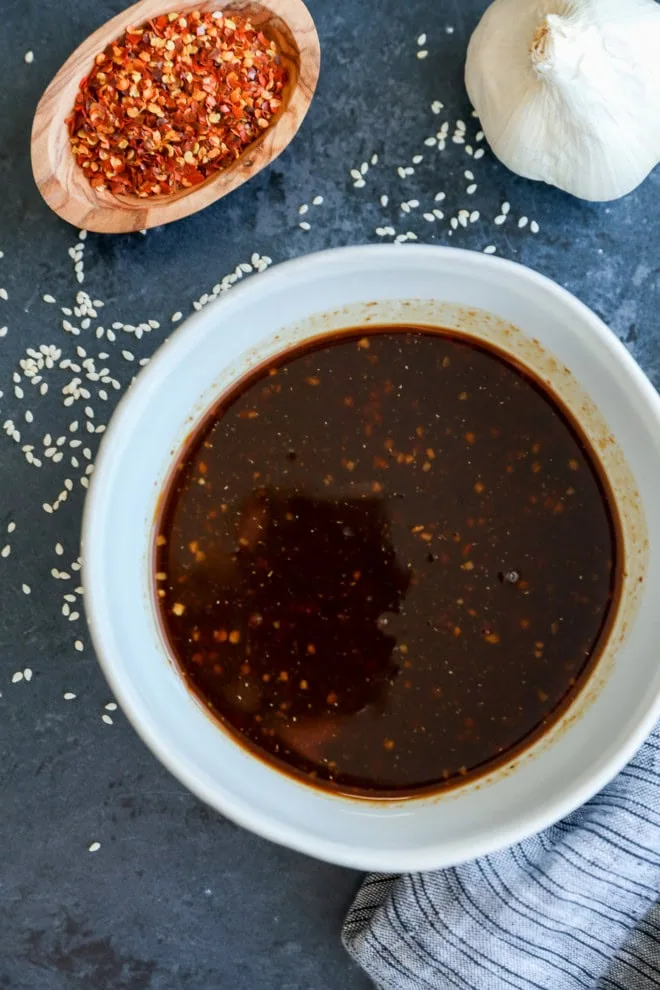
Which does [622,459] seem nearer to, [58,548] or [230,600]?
[230,600]

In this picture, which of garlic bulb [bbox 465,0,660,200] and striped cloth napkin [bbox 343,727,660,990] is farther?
striped cloth napkin [bbox 343,727,660,990]

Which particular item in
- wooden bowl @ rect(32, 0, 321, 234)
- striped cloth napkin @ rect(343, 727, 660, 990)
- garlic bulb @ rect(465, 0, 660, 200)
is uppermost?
garlic bulb @ rect(465, 0, 660, 200)

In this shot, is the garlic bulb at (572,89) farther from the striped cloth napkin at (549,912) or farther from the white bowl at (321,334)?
the striped cloth napkin at (549,912)

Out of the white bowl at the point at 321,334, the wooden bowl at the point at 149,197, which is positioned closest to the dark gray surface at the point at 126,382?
the wooden bowl at the point at 149,197

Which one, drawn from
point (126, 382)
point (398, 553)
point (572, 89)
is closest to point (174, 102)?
point (126, 382)

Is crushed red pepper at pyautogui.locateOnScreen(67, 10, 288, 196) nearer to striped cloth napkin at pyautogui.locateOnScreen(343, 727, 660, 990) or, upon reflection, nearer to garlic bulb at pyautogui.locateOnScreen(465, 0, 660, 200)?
garlic bulb at pyautogui.locateOnScreen(465, 0, 660, 200)

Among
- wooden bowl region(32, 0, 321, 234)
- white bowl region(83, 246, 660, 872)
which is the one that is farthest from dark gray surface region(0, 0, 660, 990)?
white bowl region(83, 246, 660, 872)

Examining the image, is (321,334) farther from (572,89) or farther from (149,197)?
(572,89)
